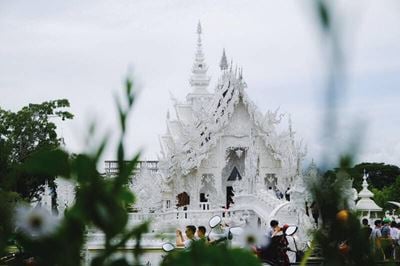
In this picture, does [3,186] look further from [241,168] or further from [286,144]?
[241,168]

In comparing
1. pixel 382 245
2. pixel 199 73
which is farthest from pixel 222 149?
pixel 382 245

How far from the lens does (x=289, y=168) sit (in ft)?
86.4

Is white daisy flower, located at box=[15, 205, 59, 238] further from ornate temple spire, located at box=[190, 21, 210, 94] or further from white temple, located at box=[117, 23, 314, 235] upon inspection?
ornate temple spire, located at box=[190, 21, 210, 94]

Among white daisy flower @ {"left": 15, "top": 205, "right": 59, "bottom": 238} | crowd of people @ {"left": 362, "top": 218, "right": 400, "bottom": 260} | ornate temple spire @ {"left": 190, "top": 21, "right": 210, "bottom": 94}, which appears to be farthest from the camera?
ornate temple spire @ {"left": 190, "top": 21, "right": 210, "bottom": 94}

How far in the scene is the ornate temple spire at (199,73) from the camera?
107 feet

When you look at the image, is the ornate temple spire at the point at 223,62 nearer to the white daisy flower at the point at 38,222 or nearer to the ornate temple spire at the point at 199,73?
the ornate temple spire at the point at 199,73

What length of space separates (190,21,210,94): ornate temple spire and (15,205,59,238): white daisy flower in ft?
104

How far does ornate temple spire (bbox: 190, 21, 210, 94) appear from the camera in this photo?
32.7m

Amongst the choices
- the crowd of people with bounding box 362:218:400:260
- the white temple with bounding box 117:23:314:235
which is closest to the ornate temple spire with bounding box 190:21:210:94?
the white temple with bounding box 117:23:314:235

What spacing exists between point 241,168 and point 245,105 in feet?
8.82

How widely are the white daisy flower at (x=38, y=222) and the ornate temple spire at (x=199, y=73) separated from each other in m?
31.6

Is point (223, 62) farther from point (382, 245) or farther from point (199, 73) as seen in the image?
point (382, 245)

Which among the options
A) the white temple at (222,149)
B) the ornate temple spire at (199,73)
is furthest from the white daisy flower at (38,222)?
the ornate temple spire at (199,73)

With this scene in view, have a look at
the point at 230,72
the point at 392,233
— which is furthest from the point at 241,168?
the point at 392,233
